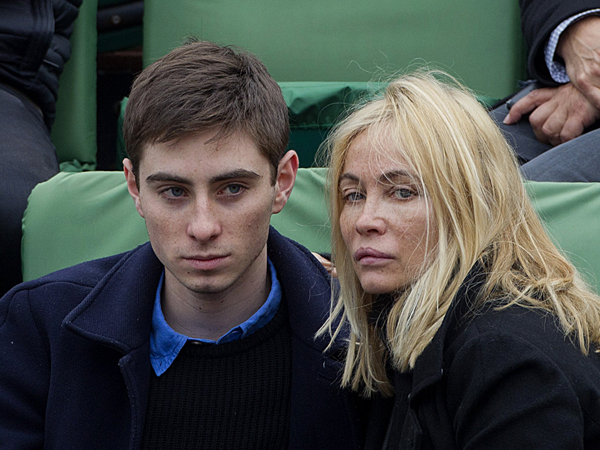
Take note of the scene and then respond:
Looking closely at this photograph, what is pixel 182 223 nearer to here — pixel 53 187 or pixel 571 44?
pixel 53 187

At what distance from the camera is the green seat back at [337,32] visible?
2510 mm

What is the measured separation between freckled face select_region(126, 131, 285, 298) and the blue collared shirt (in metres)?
0.13

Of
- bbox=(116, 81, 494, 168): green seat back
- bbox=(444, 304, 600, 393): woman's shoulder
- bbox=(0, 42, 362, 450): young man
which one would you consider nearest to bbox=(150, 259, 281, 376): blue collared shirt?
bbox=(0, 42, 362, 450): young man

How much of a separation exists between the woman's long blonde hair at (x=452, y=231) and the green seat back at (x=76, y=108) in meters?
1.51

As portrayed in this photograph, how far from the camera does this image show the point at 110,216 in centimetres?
177

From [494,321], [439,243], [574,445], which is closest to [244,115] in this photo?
[439,243]

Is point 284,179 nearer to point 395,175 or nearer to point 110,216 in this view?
point 395,175

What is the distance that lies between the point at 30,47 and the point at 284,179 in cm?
112

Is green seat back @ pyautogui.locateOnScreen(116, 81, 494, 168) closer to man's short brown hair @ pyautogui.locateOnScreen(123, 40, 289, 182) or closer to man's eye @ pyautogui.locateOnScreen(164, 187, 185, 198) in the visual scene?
man's short brown hair @ pyautogui.locateOnScreen(123, 40, 289, 182)

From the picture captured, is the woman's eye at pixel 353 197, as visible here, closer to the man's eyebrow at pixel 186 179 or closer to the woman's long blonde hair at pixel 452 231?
the woman's long blonde hair at pixel 452 231

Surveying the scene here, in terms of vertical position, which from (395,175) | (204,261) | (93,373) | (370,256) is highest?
(395,175)

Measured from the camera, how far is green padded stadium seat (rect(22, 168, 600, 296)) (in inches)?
65.9

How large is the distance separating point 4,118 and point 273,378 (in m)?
1.16

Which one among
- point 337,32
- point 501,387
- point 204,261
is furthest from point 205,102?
point 337,32
